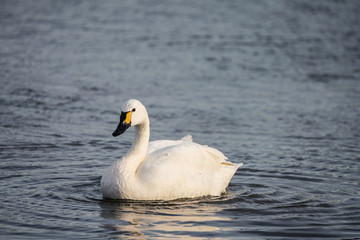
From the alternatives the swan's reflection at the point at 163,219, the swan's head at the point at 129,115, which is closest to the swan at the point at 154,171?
the swan's head at the point at 129,115

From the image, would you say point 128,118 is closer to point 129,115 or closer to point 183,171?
point 129,115

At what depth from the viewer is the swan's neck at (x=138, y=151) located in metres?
8.21

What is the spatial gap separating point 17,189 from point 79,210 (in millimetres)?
1176

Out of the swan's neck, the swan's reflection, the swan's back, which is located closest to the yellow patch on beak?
the swan's neck

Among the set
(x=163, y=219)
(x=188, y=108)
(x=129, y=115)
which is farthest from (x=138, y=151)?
(x=188, y=108)

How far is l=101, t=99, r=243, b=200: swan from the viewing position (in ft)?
26.5

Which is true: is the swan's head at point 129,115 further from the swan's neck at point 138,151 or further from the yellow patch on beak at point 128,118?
the swan's neck at point 138,151

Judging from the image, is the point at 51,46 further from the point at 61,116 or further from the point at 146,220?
the point at 146,220

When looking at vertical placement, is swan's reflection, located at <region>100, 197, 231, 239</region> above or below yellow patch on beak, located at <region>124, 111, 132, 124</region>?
below

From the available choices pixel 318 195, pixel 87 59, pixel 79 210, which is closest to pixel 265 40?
pixel 87 59

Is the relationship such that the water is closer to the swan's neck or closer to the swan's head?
the swan's neck

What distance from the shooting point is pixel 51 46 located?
1916 cm

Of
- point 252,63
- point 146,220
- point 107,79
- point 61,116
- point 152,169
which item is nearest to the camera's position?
point 146,220

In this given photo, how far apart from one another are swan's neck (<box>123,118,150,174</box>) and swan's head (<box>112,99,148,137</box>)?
26 cm
